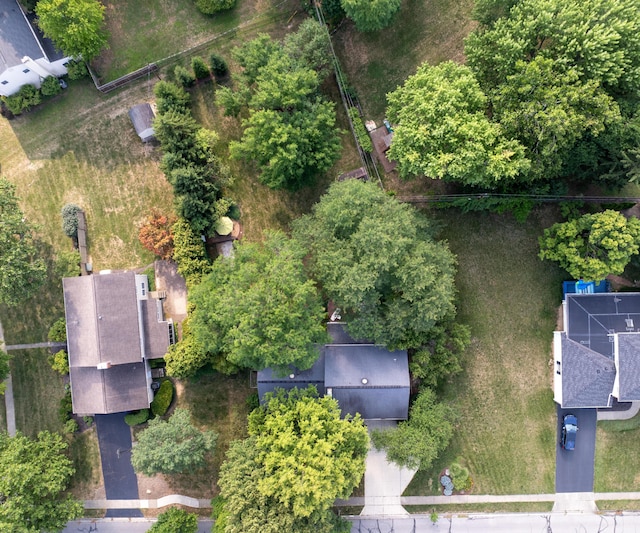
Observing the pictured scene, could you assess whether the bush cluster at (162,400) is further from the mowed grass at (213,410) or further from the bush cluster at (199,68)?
the bush cluster at (199,68)

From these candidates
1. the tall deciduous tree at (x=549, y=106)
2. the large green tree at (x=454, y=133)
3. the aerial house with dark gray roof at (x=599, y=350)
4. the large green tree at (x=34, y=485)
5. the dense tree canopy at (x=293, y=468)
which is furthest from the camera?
the aerial house with dark gray roof at (x=599, y=350)

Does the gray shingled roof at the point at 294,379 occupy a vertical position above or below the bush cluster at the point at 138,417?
above

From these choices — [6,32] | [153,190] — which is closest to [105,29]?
[6,32]

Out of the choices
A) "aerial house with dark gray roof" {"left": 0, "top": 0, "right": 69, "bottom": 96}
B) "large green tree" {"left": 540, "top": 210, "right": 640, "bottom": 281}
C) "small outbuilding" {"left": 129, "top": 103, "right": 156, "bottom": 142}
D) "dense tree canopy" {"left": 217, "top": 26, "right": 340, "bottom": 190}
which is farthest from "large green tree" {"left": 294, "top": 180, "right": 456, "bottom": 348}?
"aerial house with dark gray roof" {"left": 0, "top": 0, "right": 69, "bottom": 96}

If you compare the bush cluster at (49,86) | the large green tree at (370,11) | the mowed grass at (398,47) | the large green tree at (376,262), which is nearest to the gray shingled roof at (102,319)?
the large green tree at (376,262)

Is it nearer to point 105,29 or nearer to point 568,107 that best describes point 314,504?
point 568,107

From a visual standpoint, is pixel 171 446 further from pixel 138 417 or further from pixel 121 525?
pixel 121 525
